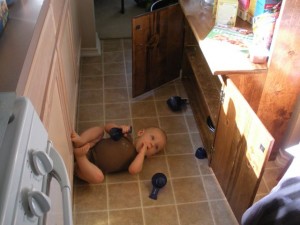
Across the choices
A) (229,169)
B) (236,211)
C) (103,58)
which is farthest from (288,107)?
(103,58)

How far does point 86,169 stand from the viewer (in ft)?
5.62

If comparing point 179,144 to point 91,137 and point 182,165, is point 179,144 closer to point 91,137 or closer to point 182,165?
point 182,165

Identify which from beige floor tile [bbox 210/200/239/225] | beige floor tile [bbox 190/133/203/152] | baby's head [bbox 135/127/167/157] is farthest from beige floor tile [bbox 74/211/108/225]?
beige floor tile [bbox 190/133/203/152]

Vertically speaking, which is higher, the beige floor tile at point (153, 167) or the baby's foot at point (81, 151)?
the baby's foot at point (81, 151)

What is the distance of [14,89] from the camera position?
2.52 feet

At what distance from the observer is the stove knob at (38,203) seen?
0.59 metres

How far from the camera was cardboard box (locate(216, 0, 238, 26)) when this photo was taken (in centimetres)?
168

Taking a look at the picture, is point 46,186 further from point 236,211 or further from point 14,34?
point 236,211

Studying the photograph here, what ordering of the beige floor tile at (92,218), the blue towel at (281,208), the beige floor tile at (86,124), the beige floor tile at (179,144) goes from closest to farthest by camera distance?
the blue towel at (281,208) → the beige floor tile at (92,218) → the beige floor tile at (179,144) → the beige floor tile at (86,124)

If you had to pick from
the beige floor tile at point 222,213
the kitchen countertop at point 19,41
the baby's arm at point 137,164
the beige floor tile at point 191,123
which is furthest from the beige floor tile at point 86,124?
the kitchen countertop at point 19,41

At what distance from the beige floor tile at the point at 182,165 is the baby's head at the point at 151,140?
0.32 ft

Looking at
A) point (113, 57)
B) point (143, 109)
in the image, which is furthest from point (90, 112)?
point (113, 57)

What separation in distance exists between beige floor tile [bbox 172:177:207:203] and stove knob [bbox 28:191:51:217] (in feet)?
3.80

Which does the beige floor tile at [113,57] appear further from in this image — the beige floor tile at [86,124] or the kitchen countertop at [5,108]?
the kitchen countertop at [5,108]
